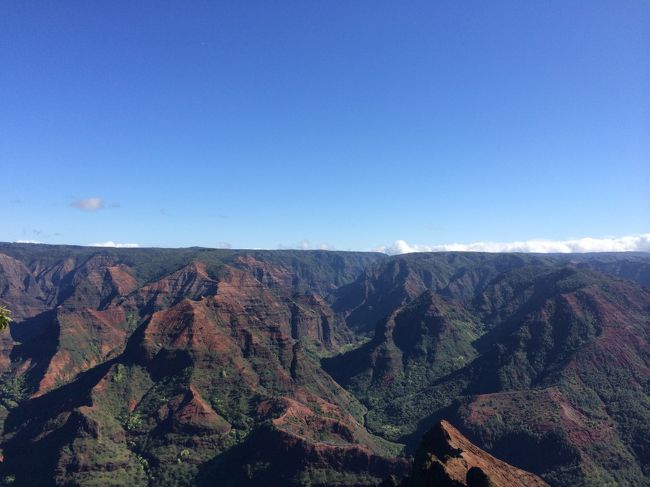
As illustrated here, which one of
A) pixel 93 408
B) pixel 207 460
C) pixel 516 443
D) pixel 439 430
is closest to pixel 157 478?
pixel 207 460

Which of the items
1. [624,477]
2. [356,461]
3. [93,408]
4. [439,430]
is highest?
[439,430]

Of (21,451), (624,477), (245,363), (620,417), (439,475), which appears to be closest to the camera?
(439,475)

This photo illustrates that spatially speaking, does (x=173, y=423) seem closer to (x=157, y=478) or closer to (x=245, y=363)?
(x=157, y=478)

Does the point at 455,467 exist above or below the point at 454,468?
below

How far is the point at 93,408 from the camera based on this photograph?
158750 mm

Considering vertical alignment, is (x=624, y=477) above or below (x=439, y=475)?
below

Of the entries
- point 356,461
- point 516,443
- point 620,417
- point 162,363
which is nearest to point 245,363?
point 162,363

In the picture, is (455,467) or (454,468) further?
(455,467)

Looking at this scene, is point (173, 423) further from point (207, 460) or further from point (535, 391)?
point (535, 391)

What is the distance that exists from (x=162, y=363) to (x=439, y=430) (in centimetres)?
12631

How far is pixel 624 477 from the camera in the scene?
147m

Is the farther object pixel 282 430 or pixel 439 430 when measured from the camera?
pixel 282 430

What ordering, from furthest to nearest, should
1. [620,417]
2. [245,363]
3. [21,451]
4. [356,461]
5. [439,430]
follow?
[245,363] < [620,417] < [21,451] < [356,461] < [439,430]

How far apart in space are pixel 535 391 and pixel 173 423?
456 feet
